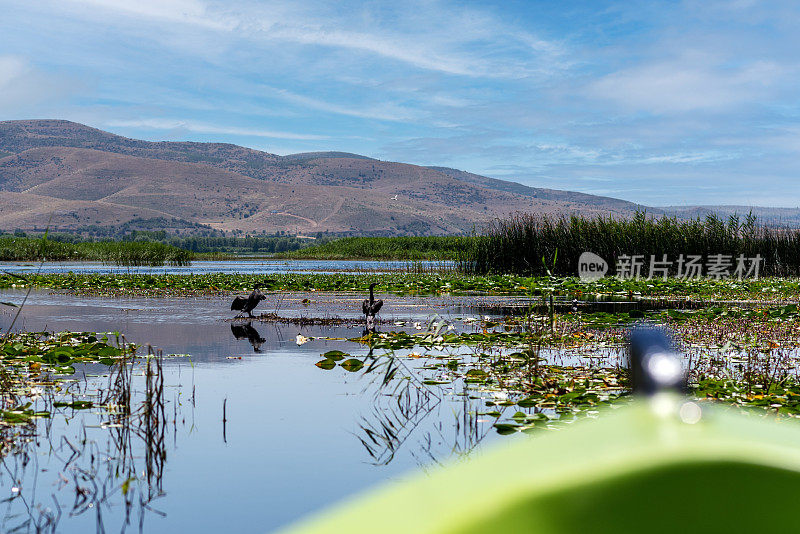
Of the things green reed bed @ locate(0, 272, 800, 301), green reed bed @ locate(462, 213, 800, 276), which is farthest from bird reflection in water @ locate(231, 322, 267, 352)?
green reed bed @ locate(462, 213, 800, 276)

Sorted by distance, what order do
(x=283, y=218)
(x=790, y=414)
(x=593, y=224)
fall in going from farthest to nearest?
(x=283, y=218)
(x=593, y=224)
(x=790, y=414)

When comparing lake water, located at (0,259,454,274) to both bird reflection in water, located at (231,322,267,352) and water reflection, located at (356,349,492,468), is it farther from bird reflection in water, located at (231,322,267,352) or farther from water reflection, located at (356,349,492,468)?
water reflection, located at (356,349,492,468)

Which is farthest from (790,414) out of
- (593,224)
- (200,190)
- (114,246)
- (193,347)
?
(200,190)

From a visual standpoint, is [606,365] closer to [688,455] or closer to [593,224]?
[688,455]

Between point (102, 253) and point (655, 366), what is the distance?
5021cm

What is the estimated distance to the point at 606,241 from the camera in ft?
84.1

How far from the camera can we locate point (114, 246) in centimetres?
4916

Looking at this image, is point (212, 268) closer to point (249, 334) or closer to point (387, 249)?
point (387, 249)

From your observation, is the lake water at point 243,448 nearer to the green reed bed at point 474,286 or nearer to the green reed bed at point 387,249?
the green reed bed at point 474,286

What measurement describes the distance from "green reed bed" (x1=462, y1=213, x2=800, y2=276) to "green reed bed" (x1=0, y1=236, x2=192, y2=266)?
23.0 metres

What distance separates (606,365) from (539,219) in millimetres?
18299

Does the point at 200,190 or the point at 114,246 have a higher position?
the point at 200,190

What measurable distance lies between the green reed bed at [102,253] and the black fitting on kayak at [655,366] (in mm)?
43490

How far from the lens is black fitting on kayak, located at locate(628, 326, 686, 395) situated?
1052 mm
